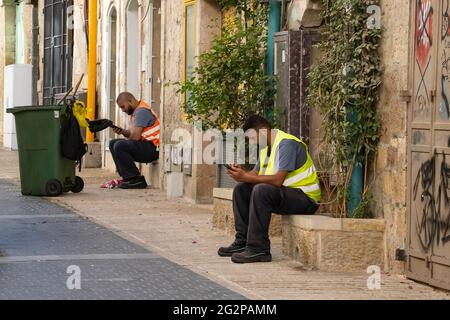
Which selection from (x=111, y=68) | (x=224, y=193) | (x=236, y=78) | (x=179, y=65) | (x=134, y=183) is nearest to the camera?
(x=224, y=193)

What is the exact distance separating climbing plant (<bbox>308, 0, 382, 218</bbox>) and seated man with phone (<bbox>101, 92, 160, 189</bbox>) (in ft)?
24.2

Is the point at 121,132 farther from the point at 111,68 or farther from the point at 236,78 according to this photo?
the point at 111,68

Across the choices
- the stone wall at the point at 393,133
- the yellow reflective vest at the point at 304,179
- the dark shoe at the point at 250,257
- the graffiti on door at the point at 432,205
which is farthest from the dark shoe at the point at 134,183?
the graffiti on door at the point at 432,205

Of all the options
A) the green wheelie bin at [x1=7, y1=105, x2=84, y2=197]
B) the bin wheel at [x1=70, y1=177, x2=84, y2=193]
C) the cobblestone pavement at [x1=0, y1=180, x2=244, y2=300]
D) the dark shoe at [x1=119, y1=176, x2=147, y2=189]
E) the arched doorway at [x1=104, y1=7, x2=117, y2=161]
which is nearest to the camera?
the cobblestone pavement at [x1=0, y1=180, x2=244, y2=300]

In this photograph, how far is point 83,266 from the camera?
1077 cm

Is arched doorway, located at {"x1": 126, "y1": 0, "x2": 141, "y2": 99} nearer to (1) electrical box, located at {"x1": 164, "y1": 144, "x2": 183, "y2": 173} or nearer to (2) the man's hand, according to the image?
(2) the man's hand

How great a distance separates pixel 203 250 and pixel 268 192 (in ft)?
4.10

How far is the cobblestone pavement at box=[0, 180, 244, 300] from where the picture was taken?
941 cm

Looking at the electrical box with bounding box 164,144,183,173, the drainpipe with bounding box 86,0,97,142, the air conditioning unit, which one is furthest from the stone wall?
the air conditioning unit

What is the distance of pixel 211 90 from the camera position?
14320mm

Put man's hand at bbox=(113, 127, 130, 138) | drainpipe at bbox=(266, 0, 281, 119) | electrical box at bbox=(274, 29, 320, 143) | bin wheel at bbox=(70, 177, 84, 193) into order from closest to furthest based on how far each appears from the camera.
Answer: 1. electrical box at bbox=(274, 29, 320, 143)
2. drainpipe at bbox=(266, 0, 281, 119)
3. bin wheel at bbox=(70, 177, 84, 193)
4. man's hand at bbox=(113, 127, 130, 138)

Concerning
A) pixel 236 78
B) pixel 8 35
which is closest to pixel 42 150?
pixel 236 78

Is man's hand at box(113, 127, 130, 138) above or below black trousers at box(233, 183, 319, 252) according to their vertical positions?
above
